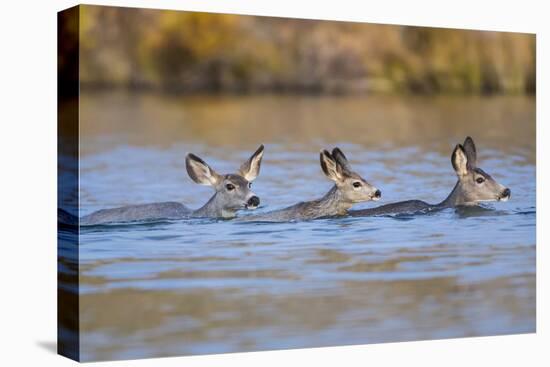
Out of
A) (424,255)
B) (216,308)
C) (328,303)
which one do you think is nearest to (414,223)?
(424,255)

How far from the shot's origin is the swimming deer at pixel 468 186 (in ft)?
41.5

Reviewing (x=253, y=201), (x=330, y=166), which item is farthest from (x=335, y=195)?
(x=253, y=201)

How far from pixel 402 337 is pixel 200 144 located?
2483mm

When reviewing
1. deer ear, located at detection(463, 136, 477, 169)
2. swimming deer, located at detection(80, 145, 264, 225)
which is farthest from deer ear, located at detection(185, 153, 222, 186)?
deer ear, located at detection(463, 136, 477, 169)

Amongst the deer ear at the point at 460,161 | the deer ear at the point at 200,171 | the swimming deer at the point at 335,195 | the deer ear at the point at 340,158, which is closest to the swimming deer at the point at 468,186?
the deer ear at the point at 460,161

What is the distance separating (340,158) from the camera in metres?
12.3

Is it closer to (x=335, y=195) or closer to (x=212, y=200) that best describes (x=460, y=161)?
(x=335, y=195)

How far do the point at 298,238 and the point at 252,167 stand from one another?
73cm

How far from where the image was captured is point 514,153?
1308 centimetres

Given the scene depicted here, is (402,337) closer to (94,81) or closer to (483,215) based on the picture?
(483,215)

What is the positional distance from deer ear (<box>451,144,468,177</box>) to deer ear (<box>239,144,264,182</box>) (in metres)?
1.94

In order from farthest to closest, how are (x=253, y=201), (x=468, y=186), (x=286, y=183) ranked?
1. (x=468, y=186)
2. (x=286, y=183)
3. (x=253, y=201)

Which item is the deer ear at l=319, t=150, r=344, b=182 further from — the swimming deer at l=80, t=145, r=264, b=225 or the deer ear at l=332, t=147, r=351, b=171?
the swimming deer at l=80, t=145, r=264, b=225

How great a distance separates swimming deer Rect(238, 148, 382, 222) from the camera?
1200 centimetres
